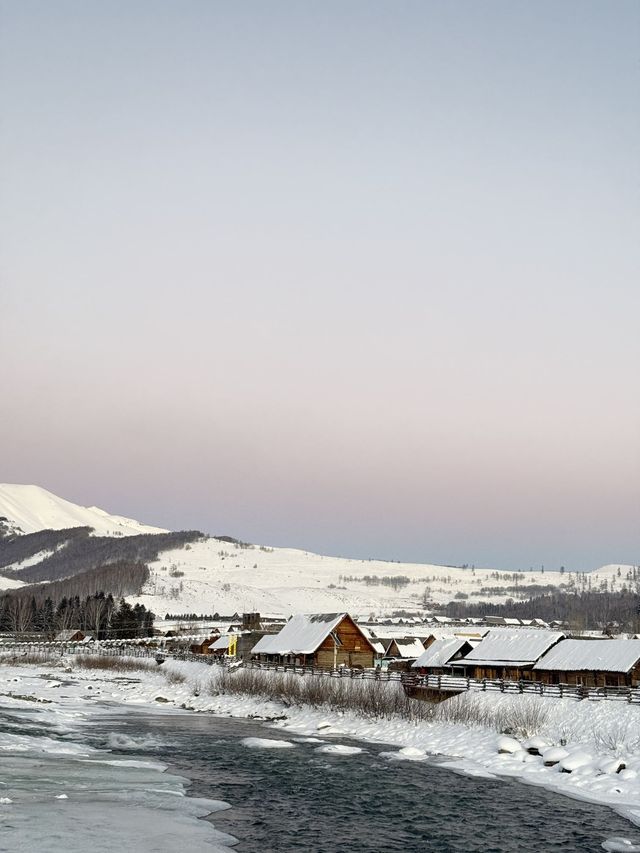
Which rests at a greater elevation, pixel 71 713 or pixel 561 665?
pixel 561 665

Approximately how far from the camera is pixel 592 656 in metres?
62.6

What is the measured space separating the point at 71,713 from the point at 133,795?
3381 centimetres

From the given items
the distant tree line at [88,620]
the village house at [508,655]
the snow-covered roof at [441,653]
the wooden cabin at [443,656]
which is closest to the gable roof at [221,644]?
the distant tree line at [88,620]

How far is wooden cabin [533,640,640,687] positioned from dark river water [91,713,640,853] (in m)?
24.0

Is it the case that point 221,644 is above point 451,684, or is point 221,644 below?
below

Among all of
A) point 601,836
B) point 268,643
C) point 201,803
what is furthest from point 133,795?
point 268,643

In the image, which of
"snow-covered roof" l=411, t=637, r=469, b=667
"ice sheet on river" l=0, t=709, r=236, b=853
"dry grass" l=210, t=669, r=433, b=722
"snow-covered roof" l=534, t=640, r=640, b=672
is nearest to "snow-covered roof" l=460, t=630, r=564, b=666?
"snow-covered roof" l=411, t=637, r=469, b=667

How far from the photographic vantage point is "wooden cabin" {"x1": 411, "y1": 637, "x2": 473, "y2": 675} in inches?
2985

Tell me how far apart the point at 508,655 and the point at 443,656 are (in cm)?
748

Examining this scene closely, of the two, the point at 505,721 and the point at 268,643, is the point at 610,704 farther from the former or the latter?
the point at 268,643

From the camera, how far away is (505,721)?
47312 mm

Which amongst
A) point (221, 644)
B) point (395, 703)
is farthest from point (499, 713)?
point (221, 644)

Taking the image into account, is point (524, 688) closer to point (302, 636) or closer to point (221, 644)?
point (302, 636)

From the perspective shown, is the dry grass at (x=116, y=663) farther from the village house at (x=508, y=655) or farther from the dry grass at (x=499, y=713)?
the dry grass at (x=499, y=713)
